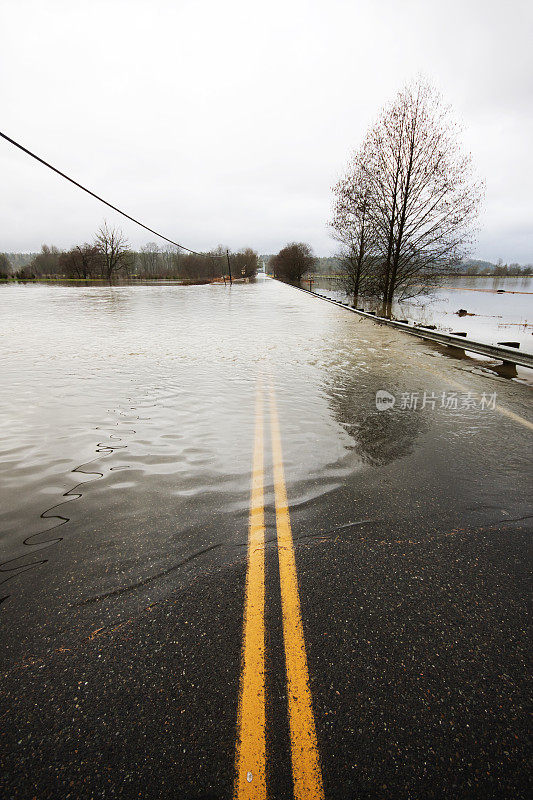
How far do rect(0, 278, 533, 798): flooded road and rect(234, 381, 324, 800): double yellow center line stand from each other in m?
0.02

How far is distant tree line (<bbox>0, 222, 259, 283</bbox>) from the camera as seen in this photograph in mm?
87812

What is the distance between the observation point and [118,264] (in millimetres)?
100562

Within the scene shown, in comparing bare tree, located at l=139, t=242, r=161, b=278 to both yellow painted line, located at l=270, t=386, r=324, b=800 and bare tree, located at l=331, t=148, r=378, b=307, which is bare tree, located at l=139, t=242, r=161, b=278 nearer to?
bare tree, located at l=331, t=148, r=378, b=307

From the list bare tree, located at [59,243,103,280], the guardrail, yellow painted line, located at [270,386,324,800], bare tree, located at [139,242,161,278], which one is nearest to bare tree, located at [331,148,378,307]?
the guardrail

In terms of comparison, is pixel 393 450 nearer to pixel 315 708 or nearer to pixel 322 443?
pixel 322 443

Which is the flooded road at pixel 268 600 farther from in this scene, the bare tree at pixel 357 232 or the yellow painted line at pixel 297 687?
the bare tree at pixel 357 232

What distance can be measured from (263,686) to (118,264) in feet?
380

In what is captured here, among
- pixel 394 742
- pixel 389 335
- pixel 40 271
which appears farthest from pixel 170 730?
pixel 40 271

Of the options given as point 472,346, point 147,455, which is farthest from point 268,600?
point 472,346

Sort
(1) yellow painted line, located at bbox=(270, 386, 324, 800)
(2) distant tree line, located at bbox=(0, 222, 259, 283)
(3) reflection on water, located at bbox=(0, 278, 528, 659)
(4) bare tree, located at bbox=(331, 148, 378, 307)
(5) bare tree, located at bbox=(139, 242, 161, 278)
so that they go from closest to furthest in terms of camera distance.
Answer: (1) yellow painted line, located at bbox=(270, 386, 324, 800) < (3) reflection on water, located at bbox=(0, 278, 528, 659) < (4) bare tree, located at bbox=(331, 148, 378, 307) < (2) distant tree line, located at bbox=(0, 222, 259, 283) < (5) bare tree, located at bbox=(139, 242, 161, 278)

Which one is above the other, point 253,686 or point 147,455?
point 147,455

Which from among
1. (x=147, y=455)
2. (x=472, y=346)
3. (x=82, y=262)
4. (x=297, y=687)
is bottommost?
(x=297, y=687)

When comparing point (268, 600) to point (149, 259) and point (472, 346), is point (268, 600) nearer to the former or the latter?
point (472, 346)

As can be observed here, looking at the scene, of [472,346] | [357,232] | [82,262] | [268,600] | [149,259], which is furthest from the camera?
[149,259]
